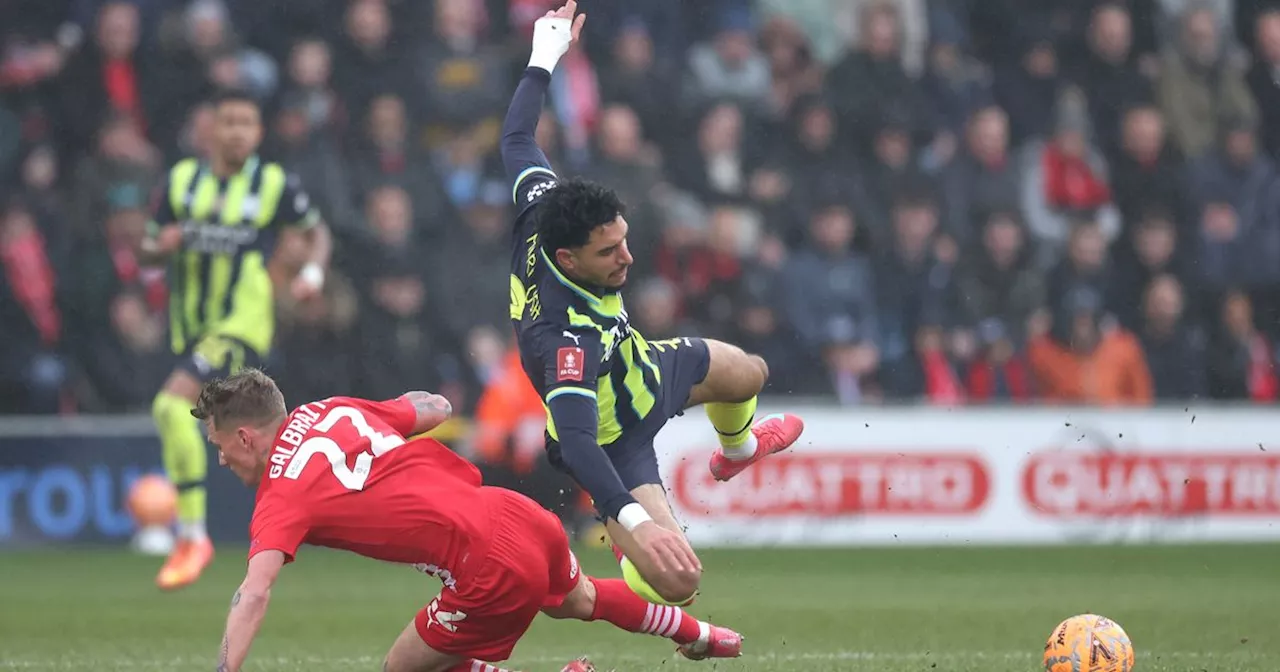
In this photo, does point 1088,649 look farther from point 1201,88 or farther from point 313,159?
point 1201,88

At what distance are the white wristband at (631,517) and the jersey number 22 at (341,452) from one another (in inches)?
30.5

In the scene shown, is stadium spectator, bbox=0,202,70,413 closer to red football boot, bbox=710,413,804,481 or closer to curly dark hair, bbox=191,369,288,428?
red football boot, bbox=710,413,804,481

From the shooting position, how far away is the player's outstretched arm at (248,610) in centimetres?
516

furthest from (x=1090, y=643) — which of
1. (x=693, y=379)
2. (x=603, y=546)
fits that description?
(x=603, y=546)

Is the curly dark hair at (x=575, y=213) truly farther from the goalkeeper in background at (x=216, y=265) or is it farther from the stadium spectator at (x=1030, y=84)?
the stadium spectator at (x=1030, y=84)

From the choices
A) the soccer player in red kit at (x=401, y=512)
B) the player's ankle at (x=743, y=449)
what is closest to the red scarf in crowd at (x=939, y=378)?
the player's ankle at (x=743, y=449)

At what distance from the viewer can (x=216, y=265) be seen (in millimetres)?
10352

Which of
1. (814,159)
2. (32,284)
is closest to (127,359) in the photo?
(32,284)

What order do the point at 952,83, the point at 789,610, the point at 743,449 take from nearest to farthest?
the point at 743,449
the point at 789,610
the point at 952,83

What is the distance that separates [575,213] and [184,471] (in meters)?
4.52

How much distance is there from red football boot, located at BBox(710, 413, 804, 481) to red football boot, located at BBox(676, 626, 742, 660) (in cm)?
98

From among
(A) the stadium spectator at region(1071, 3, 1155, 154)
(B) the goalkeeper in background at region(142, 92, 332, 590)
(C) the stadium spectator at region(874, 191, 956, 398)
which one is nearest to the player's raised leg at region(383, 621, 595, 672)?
(B) the goalkeeper in background at region(142, 92, 332, 590)

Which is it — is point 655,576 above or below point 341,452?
below

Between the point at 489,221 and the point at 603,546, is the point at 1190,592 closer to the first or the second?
the point at 603,546
